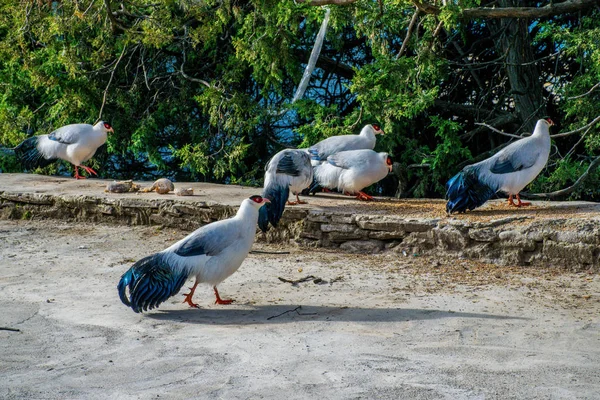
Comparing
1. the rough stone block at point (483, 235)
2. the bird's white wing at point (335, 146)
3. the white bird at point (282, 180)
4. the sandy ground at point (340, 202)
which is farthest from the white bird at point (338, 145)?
the rough stone block at point (483, 235)

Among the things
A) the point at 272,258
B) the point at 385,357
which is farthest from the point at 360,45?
the point at 385,357

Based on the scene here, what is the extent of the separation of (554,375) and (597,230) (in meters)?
2.71

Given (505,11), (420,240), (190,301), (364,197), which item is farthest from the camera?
(364,197)

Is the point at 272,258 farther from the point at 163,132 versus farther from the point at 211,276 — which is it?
the point at 163,132

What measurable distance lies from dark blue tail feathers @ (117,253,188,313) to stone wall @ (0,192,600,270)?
250 cm

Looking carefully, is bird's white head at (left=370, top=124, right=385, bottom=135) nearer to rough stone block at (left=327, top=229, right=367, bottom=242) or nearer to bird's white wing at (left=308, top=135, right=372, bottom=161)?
bird's white wing at (left=308, top=135, right=372, bottom=161)

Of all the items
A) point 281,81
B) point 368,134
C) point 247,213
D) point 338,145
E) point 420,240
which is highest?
point 281,81

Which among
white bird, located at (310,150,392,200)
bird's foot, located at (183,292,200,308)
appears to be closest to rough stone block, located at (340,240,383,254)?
white bird, located at (310,150,392,200)

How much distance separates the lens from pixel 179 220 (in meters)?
9.00

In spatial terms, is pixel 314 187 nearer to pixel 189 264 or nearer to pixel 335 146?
pixel 335 146

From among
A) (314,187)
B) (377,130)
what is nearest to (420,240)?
(314,187)

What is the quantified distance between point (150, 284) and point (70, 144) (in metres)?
5.73

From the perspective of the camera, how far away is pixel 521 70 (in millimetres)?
11094

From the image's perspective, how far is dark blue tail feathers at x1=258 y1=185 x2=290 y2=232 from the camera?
26.7 ft
